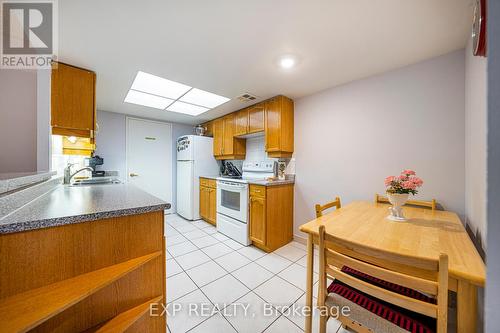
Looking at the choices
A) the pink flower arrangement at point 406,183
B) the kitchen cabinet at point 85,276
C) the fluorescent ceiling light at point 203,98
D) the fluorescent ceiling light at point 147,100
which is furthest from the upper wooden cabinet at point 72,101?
the pink flower arrangement at point 406,183

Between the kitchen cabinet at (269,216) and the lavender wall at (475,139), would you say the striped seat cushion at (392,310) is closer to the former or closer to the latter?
the lavender wall at (475,139)

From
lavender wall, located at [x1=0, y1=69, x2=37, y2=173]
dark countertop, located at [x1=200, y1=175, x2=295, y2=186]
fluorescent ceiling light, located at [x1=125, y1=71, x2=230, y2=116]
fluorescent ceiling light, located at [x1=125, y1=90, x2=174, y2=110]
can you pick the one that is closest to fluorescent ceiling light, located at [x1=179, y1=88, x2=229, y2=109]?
fluorescent ceiling light, located at [x1=125, y1=71, x2=230, y2=116]

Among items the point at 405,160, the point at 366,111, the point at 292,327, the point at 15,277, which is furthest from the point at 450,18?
the point at 15,277

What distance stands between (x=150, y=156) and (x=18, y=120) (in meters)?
2.58

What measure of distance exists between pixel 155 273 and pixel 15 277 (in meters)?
0.50

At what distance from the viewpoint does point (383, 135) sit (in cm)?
201

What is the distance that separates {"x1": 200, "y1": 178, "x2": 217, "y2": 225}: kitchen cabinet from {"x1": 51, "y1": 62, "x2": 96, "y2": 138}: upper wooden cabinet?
1.91m

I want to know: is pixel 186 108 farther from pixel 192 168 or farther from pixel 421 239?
pixel 421 239

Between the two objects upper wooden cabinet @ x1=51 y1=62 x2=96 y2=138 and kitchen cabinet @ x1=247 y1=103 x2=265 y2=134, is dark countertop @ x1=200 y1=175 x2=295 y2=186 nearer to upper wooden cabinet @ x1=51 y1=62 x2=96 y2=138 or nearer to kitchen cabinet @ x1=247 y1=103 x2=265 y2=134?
kitchen cabinet @ x1=247 y1=103 x2=265 y2=134

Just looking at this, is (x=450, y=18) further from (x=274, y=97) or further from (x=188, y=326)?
(x=188, y=326)

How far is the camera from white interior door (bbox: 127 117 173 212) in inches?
149

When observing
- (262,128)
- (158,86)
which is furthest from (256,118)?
(158,86)

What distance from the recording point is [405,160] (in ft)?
6.13

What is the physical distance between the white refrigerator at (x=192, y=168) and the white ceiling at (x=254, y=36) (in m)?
1.72
